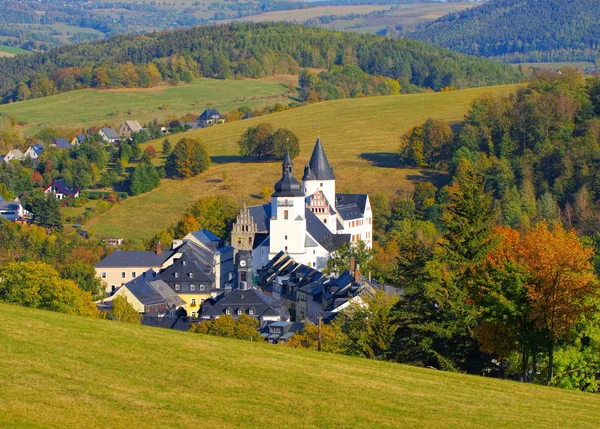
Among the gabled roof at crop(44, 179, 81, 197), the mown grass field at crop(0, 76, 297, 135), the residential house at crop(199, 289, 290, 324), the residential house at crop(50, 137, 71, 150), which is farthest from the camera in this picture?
the mown grass field at crop(0, 76, 297, 135)

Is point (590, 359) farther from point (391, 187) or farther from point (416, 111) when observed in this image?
point (416, 111)

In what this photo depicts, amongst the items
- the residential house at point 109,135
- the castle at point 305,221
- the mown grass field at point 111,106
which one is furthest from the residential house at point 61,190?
the mown grass field at point 111,106

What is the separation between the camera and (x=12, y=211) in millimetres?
120938

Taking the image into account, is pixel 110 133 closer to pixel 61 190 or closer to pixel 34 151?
pixel 34 151

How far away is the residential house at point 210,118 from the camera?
178500mm

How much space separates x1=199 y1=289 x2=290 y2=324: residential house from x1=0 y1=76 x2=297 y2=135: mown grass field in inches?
4265

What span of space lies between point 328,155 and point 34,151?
43.8m

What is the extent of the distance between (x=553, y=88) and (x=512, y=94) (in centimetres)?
849

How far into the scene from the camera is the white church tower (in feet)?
296

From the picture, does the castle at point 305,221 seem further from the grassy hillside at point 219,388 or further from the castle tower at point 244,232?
the grassy hillside at point 219,388

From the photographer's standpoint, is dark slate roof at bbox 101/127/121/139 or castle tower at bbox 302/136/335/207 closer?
castle tower at bbox 302/136/335/207

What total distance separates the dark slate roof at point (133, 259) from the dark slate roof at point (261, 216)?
8102mm

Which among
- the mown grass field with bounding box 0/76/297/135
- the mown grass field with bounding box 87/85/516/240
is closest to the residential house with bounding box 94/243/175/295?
the mown grass field with bounding box 87/85/516/240

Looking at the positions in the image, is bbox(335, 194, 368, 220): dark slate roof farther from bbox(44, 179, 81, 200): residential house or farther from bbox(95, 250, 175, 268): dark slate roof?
bbox(44, 179, 81, 200): residential house
